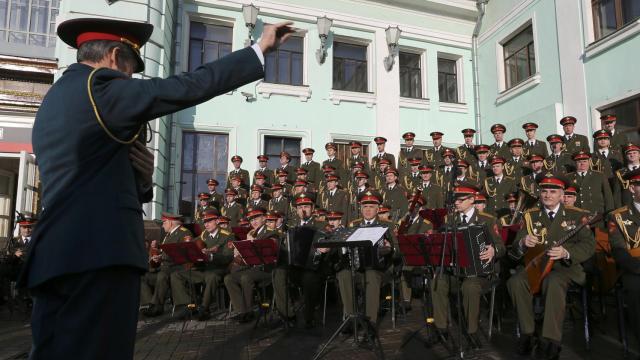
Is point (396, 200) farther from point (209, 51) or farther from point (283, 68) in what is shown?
point (209, 51)

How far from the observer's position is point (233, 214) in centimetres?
1056

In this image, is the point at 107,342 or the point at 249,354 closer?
the point at 107,342

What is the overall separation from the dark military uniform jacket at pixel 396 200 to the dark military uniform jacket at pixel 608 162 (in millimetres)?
3556

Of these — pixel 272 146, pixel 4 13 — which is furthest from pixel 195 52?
pixel 4 13

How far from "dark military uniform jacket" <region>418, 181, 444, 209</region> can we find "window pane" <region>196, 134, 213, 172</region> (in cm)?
675

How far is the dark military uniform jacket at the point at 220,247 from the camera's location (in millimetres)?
7723

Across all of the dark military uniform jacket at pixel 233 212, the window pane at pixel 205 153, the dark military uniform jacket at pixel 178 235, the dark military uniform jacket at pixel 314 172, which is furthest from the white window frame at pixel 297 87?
the dark military uniform jacket at pixel 178 235

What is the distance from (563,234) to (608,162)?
3837 mm

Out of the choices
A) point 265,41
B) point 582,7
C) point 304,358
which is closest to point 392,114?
point 582,7

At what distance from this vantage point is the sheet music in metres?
4.45

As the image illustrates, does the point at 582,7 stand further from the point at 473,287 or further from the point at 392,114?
the point at 473,287

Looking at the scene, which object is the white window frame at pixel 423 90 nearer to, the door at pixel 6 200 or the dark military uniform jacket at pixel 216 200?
the dark military uniform jacket at pixel 216 200

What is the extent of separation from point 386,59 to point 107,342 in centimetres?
1459

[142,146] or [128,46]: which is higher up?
[128,46]
